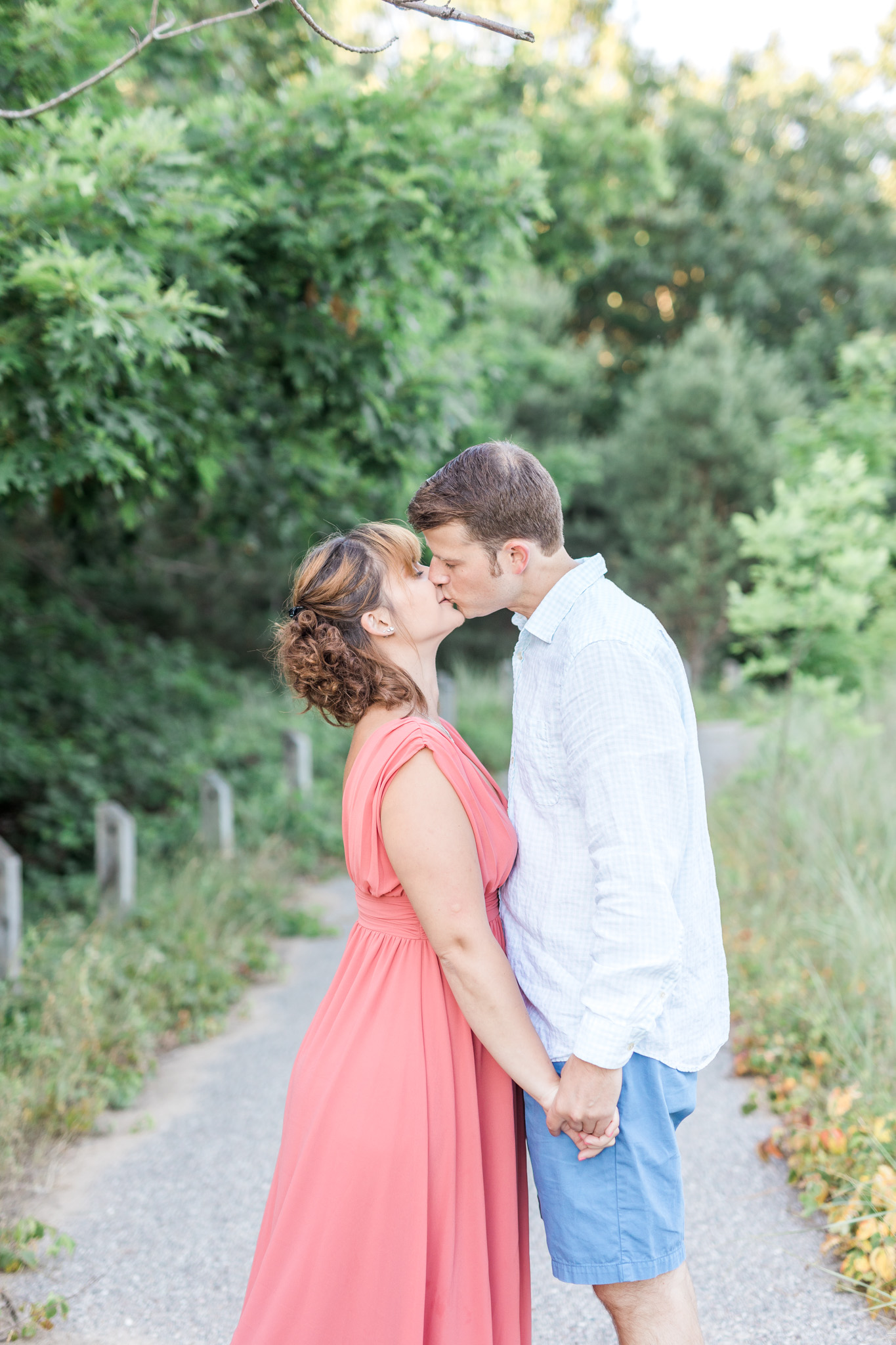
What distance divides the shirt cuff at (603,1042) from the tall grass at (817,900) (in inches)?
75.5

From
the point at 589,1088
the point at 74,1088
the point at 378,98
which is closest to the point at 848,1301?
the point at 589,1088

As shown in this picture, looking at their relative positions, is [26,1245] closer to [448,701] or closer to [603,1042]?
[603,1042]

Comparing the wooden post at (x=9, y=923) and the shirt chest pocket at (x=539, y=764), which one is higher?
the shirt chest pocket at (x=539, y=764)

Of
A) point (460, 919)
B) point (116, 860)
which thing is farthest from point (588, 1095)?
point (116, 860)

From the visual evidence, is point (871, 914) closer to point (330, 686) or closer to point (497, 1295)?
point (497, 1295)

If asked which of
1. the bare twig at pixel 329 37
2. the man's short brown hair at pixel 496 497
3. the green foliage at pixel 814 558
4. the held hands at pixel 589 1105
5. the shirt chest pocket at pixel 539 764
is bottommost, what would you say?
→ the held hands at pixel 589 1105

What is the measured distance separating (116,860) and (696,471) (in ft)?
42.4

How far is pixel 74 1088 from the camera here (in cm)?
364

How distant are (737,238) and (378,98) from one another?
18.4m

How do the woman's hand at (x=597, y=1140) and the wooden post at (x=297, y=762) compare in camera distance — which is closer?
the woman's hand at (x=597, y=1140)

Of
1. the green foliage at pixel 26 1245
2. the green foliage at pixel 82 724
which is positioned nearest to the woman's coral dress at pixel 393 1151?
the green foliage at pixel 26 1245

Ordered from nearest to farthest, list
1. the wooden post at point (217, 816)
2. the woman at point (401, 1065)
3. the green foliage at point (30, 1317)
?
the woman at point (401, 1065)
the green foliage at point (30, 1317)
the wooden post at point (217, 816)

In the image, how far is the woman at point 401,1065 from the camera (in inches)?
70.2

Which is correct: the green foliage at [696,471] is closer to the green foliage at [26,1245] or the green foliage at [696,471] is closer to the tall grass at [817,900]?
the tall grass at [817,900]
